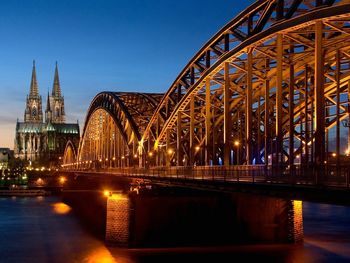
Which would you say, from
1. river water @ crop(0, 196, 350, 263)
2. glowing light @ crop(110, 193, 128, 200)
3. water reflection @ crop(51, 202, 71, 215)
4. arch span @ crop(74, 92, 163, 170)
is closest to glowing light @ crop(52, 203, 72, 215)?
water reflection @ crop(51, 202, 71, 215)

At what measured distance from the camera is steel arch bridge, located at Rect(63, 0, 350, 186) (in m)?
35.8

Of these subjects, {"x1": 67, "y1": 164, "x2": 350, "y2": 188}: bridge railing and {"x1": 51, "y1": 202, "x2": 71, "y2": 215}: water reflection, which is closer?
{"x1": 67, "y1": 164, "x2": 350, "y2": 188}: bridge railing

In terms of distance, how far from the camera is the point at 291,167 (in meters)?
31.4

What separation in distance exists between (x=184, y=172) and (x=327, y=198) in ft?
75.9

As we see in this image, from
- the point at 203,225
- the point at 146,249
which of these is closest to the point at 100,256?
the point at 146,249

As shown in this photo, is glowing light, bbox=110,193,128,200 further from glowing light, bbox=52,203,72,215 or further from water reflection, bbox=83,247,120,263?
glowing light, bbox=52,203,72,215

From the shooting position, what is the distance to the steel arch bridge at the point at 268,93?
35812 millimetres

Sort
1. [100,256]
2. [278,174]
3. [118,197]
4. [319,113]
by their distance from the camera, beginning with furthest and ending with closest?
1. [118,197]
2. [100,256]
3. [319,113]
4. [278,174]

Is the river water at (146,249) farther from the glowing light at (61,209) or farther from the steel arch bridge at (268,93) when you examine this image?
the glowing light at (61,209)

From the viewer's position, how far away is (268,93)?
4169 cm

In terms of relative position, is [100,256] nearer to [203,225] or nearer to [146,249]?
[146,249]

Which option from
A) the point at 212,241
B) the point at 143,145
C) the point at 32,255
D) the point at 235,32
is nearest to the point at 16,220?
the point at 143,145

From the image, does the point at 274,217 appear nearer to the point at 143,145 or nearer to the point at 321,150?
the point at 321,150

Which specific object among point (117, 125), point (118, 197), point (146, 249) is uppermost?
point (117, 125)
